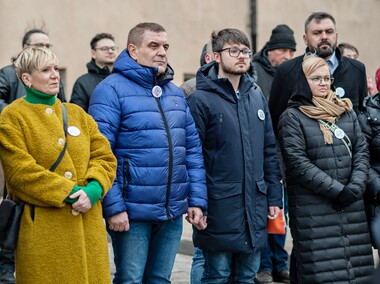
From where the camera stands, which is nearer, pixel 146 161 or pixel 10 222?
pixel 10 222

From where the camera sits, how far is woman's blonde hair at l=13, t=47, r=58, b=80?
581cm

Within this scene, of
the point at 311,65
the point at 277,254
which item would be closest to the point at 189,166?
the point at 311,65

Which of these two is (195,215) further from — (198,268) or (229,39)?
(229,39)

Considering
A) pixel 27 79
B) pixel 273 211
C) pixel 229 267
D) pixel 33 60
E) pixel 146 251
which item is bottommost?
pixel 229 267

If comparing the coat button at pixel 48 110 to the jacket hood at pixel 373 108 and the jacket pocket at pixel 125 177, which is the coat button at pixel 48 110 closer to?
the jacket pocket at pixel 125 177

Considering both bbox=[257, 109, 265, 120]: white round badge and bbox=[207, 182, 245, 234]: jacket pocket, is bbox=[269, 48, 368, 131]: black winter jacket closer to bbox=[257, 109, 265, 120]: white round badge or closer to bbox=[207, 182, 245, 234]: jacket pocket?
bbox=[257, 109, 265, 120]: white round badge

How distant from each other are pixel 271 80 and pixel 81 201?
12.7ft

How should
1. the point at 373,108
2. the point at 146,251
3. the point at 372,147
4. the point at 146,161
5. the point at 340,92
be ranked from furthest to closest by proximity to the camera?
the point at 340,92 → the point at 373,108 → the point at 372,147 → the point at 146,251 → the point at 146,161

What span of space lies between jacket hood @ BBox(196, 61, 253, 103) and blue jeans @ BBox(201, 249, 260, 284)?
109cm

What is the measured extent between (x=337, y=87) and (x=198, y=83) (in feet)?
4.89

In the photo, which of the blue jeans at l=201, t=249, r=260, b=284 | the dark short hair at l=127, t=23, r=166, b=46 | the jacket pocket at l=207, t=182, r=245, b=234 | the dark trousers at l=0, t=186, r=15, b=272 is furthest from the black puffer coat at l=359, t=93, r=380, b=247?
the dark trousers at l=0, t=186, r=15, b=272

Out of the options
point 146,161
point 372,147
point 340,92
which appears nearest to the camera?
point 146,161

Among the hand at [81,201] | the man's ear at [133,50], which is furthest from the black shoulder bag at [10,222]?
the man's ear at [133,50]

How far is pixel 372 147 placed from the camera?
24.2ft
